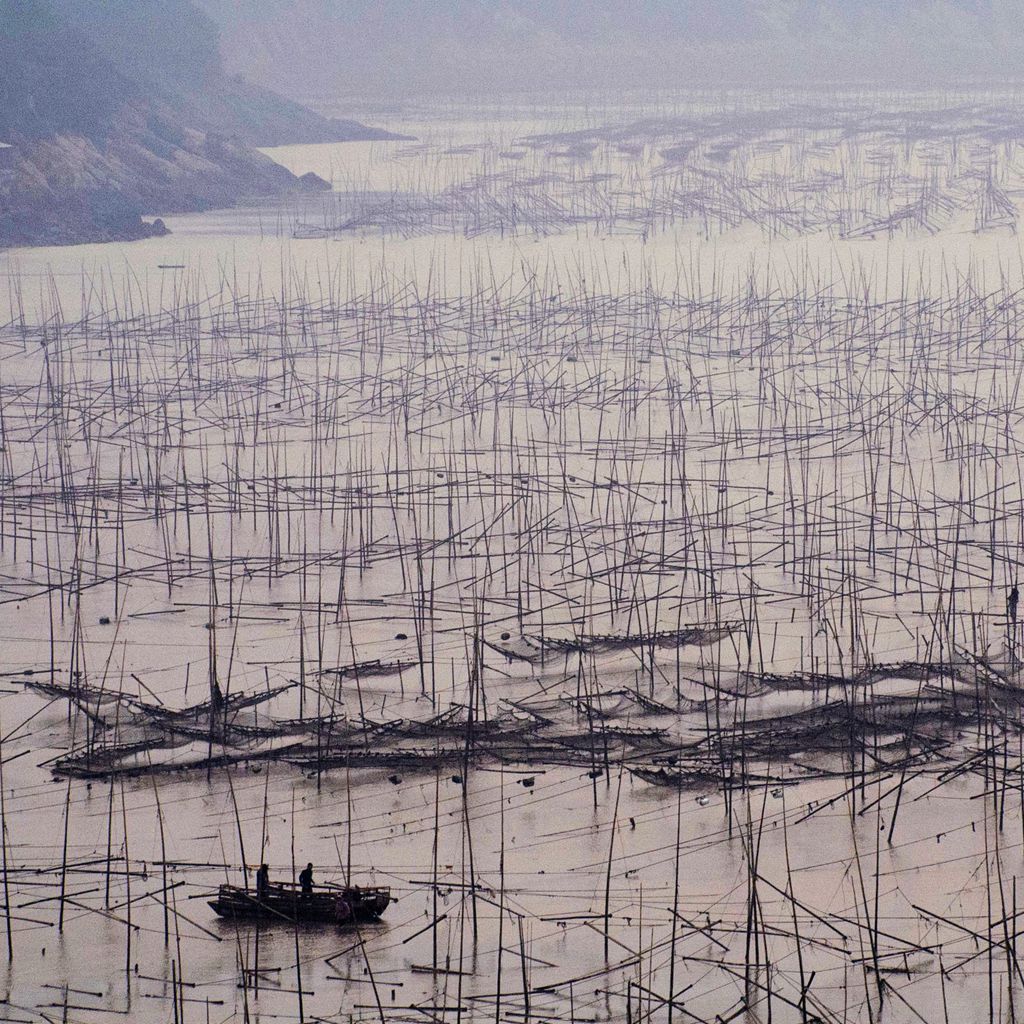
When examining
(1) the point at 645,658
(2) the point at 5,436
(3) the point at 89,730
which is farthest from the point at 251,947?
(2) the point at 5,436

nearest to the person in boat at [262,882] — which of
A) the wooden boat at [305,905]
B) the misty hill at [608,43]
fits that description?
the wooden boat at [305,905]

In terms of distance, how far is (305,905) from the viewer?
16.4ft

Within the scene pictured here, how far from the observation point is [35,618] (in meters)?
7.60

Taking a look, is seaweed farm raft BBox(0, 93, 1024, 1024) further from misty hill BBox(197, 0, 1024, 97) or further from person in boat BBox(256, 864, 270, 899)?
misty hill BBox(197, 0, 1024, 97)

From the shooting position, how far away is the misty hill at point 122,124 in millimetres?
19453

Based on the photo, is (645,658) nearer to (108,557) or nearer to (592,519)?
(592,519)

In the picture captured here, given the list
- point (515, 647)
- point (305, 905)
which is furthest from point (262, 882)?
point (515, 647)

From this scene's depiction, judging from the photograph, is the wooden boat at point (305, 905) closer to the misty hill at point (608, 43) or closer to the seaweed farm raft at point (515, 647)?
the seaweed farm raft at point (515, 647)

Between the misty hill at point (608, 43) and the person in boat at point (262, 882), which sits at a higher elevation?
the misty hill at point (608, 43)

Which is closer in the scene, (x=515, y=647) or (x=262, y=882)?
(x=262, y=882)

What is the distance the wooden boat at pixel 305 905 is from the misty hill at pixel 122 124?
562 inches

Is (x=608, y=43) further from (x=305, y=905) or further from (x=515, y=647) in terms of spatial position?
(x=305, y=905)

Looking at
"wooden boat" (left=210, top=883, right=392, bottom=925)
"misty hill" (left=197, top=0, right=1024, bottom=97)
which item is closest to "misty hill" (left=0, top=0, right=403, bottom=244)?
"misty hill" (left=197, top=0, right=1024, bottom=97)

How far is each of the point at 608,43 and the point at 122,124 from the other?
18797 mm
